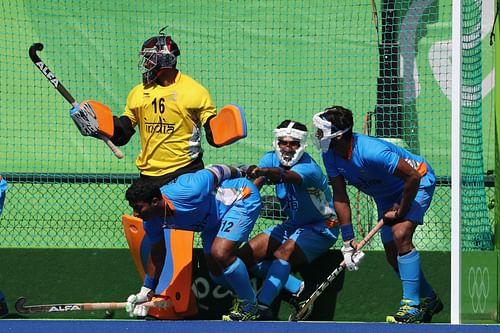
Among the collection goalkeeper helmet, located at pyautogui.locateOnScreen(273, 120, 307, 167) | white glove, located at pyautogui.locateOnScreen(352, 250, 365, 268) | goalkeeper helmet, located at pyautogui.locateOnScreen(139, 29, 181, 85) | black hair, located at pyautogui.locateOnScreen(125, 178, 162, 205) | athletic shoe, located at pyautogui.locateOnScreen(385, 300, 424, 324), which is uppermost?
goalkeeper helmet, located at pyautogui.locateOnScreen(139, 29, 181, 85)

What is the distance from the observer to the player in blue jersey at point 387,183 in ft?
23.5

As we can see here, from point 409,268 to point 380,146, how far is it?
0.71 metres

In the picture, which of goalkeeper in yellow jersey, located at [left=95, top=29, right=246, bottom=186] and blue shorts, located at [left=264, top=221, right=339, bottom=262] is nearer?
goalkeeper in yellow jersey, located at [left=95, top=29, right=246, bottom=186]

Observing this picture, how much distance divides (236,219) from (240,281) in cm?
36

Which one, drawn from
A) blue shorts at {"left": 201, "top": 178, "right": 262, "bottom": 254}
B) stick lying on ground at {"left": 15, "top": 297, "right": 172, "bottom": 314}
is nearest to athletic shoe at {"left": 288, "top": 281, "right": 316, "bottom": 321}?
blue shorts at {"left": 201, "top": 178, "right": 262, "bottom": 254}

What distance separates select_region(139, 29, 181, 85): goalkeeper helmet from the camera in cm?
762

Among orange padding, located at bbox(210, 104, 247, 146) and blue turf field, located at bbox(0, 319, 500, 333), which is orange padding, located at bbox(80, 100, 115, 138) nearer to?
orange padding, located at bbox(210, 104, 247, 146)

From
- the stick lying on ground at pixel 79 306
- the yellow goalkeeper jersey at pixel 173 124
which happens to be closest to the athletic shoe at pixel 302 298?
the stick lying on ground at pixel 79 306

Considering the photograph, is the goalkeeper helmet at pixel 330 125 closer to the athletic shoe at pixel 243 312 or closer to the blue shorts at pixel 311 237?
the blue shorts at pixel 311 237

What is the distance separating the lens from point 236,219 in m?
7.42

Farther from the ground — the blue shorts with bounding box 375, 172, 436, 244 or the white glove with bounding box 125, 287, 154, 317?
the blue shorts with bounding box 375, 172, 436, 244

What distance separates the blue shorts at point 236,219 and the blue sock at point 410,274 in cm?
90

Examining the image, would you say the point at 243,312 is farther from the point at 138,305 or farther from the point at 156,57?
the point at 156,57

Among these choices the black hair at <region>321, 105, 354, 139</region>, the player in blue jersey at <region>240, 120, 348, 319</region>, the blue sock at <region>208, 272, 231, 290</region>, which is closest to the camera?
the black hair at <region>321, 105, 354, 139</region>
